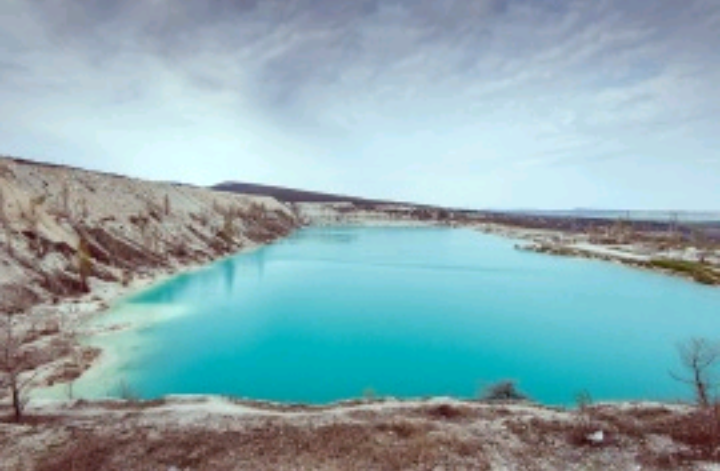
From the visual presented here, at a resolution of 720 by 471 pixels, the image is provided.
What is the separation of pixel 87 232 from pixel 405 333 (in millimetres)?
36102

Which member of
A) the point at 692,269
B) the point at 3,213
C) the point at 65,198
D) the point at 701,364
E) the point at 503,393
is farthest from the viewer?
the point at 692,269

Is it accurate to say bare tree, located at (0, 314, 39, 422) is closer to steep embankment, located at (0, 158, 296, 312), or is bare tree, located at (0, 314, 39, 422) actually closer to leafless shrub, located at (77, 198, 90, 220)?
steep embankment, located at (0, 158, 296, 312)

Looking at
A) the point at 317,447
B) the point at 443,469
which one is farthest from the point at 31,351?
the point at 443,469

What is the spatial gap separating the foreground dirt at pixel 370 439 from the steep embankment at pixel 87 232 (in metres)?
23.5

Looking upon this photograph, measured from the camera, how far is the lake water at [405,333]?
28453 mm

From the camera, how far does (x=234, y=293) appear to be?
179 feet

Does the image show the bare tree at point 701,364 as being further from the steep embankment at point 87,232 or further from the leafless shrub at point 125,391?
the steep embankment at point 87,232

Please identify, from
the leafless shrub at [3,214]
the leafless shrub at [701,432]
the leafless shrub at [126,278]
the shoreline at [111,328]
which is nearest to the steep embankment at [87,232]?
the leafless shrub at [3,214]

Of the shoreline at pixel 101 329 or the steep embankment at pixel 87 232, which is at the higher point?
the steep embankment at pixel 87 232

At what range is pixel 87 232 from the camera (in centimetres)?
5559

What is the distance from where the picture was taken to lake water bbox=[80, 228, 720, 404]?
28.5 m

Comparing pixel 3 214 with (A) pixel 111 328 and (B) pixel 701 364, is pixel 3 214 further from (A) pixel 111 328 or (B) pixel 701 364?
(B) pixel 701 364

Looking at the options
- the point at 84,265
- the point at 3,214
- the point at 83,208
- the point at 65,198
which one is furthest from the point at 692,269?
the point at 3,214

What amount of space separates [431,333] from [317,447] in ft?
77.5
